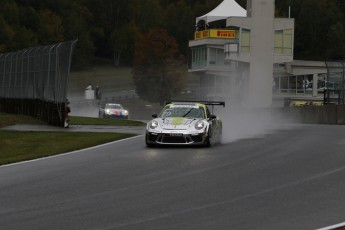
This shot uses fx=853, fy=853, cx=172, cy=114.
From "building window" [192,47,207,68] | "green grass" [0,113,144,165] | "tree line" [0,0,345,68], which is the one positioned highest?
"tree line" [0,0,345,68]

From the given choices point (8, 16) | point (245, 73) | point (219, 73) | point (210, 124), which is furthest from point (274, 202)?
point (8, 16)

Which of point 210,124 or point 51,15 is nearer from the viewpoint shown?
point 210,124

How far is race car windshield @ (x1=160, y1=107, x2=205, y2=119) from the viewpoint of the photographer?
22.8 meters

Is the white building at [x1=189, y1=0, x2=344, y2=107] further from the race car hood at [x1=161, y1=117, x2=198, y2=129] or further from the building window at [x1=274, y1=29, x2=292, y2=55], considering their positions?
the race car hood at [x1=161, y1=117, x2=198, y2=129]

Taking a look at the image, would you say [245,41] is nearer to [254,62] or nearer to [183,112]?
[254,62]

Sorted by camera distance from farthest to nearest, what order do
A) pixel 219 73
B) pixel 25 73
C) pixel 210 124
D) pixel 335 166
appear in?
pixel 219 73 → pixel 25 73 → pixel 210 124 → pixel 335 166

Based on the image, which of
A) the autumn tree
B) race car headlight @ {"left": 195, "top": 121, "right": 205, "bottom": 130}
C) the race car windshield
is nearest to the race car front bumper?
race car headlight @ {"left": 195, "top": 121, "right": 205, "bottom": 130}

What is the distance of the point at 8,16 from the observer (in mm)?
149250

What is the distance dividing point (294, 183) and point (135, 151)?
7269 millimetres

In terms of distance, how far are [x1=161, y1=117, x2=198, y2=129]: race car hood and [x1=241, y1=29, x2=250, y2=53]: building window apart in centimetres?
6143

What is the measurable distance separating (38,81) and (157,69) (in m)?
92.0

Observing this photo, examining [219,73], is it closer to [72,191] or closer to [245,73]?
[245,73]

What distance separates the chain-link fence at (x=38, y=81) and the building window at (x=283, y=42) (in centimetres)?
4561

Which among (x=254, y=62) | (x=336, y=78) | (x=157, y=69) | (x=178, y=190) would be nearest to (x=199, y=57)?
(x=254, y=62)
